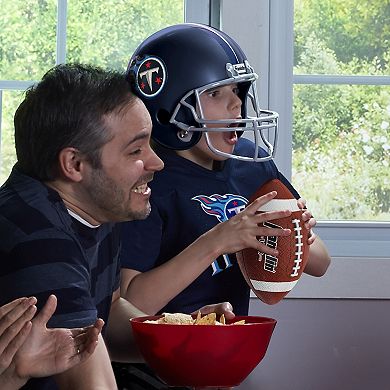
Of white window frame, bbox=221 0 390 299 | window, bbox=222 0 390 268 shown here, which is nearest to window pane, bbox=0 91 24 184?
white window frame, bbox=221 0 390 299

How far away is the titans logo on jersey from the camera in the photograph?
1942 millimetres

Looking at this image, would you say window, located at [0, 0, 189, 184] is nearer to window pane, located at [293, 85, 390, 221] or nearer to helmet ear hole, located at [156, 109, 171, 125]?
window pane, located at [293, 85, 390, 221]

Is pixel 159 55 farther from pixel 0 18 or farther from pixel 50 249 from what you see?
pixel 0 18

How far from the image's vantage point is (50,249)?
1.38 metres

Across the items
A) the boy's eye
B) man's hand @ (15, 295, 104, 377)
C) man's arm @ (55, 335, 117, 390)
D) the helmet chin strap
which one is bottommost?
man's arm @ (55, 335, 117, 390)

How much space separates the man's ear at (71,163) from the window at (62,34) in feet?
3.75

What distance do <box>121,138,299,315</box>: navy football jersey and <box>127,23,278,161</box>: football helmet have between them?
67 mm

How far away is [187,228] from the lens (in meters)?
1.94

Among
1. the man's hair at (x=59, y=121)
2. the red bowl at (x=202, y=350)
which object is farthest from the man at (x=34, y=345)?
the man's hair at (x=59, y=121)

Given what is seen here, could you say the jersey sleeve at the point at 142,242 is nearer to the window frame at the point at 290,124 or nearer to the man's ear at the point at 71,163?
the man's ear at the point at 71,163

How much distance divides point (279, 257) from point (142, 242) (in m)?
0.30

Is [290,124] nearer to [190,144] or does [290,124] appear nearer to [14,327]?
[190,144]

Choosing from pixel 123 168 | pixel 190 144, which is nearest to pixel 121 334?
pixel 123 168

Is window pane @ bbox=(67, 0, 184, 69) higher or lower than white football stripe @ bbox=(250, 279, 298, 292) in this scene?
higher
